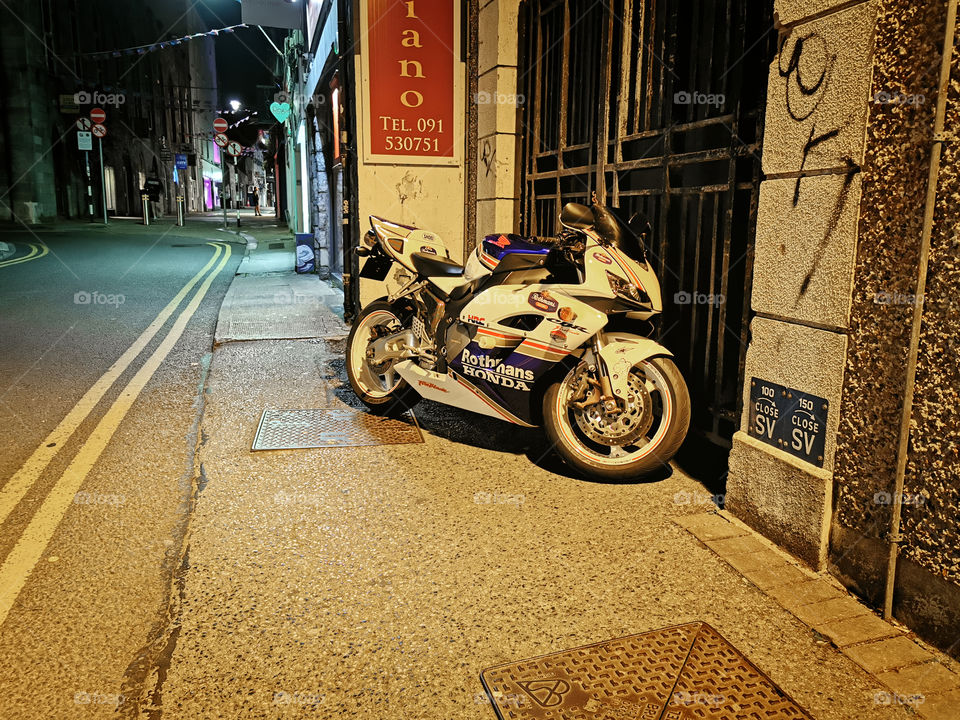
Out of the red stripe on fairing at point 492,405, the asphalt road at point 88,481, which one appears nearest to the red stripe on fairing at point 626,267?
the red stripe on fairing at point 492,405

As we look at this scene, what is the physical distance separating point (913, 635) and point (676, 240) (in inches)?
113

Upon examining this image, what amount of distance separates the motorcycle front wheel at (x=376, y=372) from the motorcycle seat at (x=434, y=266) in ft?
1.96

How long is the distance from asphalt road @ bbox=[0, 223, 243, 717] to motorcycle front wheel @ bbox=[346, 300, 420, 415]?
1.28 metres

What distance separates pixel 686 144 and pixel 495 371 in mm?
1906

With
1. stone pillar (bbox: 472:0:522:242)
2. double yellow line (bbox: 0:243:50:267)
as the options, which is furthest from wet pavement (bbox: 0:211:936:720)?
double yellow line (bbox: 0:243:50:267)

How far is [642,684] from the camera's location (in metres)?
2.55

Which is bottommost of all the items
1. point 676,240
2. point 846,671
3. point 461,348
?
point 846,671

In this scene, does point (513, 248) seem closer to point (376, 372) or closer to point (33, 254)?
point (376, 372)

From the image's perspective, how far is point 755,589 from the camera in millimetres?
3186

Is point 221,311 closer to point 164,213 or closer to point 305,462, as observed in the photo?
point 305,462

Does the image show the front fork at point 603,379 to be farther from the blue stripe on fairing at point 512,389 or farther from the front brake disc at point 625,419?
the blue stripe on fairing at point 512,389

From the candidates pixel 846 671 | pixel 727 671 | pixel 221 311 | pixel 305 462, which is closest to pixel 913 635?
pixel 846 671

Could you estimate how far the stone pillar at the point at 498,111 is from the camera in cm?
741

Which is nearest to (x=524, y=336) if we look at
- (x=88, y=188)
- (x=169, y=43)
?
(x=169, y=43)
